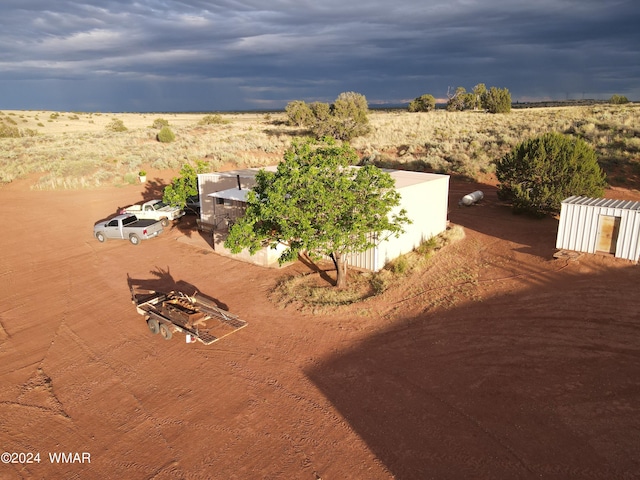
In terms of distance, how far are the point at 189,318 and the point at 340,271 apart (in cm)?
514

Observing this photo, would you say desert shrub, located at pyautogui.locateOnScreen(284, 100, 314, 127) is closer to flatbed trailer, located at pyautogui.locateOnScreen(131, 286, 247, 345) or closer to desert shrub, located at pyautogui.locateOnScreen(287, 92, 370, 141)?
desert shrub, located at pyautogui.locateOnScreen(287, 92, 370, 141)

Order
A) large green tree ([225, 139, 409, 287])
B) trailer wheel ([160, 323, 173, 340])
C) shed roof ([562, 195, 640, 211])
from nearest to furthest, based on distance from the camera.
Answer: trailer wheel ([160, 323, 173, 340]) < large green tree ([225, 139, 409, 287]) < shed roof ([562, 195, 640, 211])

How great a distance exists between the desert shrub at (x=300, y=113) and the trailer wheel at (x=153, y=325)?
43.2 m

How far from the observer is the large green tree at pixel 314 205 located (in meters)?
12.0

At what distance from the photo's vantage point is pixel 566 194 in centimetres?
2002

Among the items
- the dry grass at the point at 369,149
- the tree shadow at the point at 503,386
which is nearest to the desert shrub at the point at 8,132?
the dry grass at the point at 369,149

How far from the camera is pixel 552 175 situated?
20.7 metres

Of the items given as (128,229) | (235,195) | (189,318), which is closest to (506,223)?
(235,195)

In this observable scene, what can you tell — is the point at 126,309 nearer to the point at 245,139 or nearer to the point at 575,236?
the point at 575,236

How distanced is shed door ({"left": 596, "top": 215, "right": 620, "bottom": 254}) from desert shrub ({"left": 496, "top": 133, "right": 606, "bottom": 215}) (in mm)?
5339

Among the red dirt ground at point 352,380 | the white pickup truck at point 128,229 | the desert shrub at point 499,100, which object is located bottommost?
the red dirt ground at point 352,380

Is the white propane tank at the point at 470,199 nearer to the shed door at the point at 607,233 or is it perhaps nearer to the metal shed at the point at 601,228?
the metal shed at the point at 601,228

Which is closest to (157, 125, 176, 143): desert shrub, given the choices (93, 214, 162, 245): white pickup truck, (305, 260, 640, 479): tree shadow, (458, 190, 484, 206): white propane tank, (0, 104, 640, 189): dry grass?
(0, 104, 640, 189): dry grass

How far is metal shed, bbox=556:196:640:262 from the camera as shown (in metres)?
14.3
